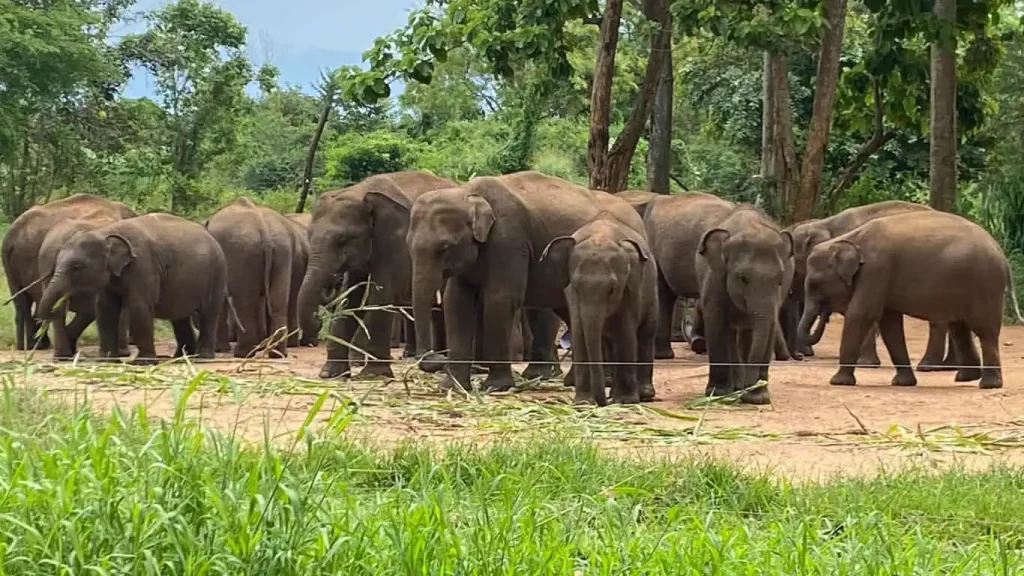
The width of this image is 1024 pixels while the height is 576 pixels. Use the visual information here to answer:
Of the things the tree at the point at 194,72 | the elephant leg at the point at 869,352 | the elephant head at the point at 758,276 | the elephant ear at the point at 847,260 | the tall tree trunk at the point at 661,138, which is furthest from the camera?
the tree at the point at 194,72

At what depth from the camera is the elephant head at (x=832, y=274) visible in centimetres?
1080

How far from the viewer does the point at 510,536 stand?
13.4ft

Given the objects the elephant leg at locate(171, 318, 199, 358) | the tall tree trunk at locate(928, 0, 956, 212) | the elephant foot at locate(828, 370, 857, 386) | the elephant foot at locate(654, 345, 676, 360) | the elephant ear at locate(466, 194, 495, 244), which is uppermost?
the tall tree trunk at locate(928, 0, 956, 212)

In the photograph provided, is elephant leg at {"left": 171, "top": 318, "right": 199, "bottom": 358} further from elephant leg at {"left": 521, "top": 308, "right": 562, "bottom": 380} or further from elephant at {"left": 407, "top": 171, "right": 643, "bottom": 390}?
elephant at {"left": 407, "top": 171, "right": 643, "bottom": 390}

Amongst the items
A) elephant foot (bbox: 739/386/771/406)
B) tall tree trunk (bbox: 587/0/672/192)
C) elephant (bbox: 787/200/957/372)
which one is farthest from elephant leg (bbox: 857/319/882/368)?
tall tree trunk (bbox: 587/0/672/192)

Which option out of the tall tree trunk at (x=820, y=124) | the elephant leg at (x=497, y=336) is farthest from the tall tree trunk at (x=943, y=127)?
the elephant leg at (x=497, y=336)

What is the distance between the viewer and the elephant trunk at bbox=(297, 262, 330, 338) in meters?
10.2

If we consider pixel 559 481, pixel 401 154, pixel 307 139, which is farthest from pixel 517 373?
pixel 307 139

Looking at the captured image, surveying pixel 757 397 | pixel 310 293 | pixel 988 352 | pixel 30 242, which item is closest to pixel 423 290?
pixel 310 293

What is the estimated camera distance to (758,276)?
8.92 metres

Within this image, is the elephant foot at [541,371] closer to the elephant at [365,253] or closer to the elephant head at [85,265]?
the elephant at [365,253]

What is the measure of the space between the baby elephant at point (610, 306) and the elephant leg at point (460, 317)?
0.72 meters

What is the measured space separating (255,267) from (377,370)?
3.59 metres

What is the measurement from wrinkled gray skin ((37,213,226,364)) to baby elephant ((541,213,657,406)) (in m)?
3.64
